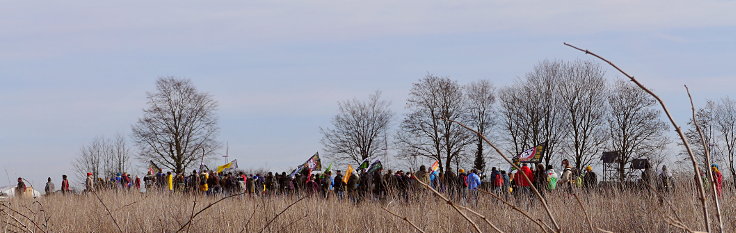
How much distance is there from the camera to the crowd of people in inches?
423

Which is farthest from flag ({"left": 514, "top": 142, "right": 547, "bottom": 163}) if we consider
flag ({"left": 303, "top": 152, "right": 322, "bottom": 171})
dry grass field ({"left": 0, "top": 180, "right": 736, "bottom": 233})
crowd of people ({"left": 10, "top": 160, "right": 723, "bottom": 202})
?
dry grass field ({"left": 0, "top": 180, "right": 736, "bottom": 233})

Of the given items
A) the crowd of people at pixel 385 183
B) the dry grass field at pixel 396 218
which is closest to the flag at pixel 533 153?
the crowd of people at pixel 385 183

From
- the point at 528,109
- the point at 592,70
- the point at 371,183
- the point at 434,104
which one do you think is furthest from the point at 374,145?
the point at 371,183

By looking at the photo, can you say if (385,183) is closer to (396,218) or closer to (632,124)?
(396,218)

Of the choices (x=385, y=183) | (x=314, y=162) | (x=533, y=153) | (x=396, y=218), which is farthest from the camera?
(x=314, y=162)

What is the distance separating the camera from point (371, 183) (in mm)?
18250

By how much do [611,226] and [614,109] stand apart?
36025 millimetres

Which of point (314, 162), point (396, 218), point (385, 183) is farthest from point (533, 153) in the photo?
point (396, 218)

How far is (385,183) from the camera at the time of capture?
1365 cm

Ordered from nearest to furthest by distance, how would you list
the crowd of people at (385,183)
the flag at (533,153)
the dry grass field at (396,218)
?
the dry grass field at (396,218), the crowd of people at (385,183), the flag at (533,153)

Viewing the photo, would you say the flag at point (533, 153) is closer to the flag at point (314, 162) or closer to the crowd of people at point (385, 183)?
the crowd of people at point (385, 183)

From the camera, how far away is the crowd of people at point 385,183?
A: 1074 centimetres

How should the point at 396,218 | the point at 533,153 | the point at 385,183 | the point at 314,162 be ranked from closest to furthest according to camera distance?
the point at 396,218, the point at 385,183, the point at 533,153, the point at 314,162

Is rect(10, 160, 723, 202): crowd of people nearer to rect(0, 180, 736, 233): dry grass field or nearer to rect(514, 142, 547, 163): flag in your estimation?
rect(0, 180, 736, 233): dry grass field
